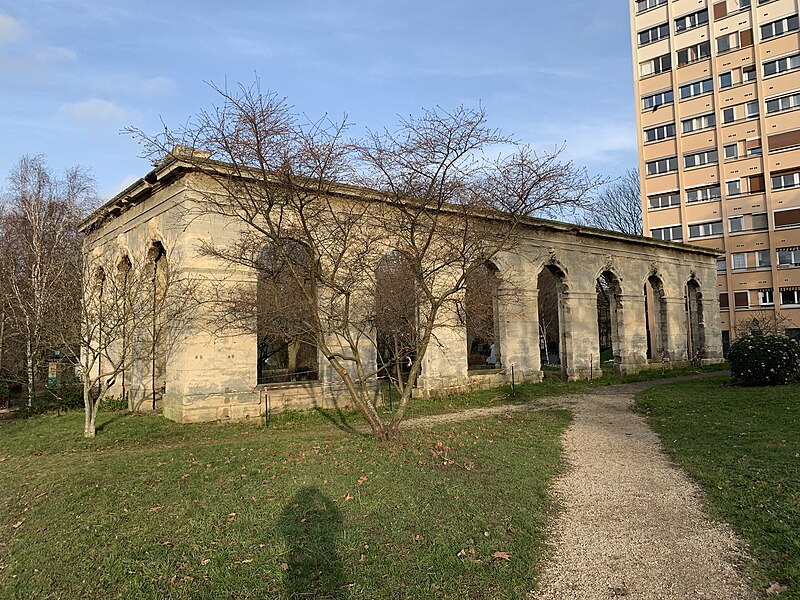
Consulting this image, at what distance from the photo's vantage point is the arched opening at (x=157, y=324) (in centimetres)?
1388

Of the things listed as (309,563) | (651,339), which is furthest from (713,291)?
(309,563)

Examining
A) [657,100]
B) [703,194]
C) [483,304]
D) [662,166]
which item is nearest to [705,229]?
[703,194]

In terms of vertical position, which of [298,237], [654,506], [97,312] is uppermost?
[298,237]

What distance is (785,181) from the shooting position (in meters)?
34.7

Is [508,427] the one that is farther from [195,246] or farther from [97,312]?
[97,312]

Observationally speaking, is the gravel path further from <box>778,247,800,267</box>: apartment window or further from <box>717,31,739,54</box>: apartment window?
<box>717,31,739,54</box>: apartment window

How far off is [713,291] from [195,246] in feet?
87.4

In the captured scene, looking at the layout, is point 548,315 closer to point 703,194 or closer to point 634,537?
point 703,194

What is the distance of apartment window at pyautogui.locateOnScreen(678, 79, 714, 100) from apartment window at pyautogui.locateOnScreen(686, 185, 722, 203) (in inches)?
263

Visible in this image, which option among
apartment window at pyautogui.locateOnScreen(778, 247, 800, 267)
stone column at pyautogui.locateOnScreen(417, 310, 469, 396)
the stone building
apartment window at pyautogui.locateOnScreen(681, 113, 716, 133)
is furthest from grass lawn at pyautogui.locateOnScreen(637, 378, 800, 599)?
apartment window at pyautogui.locateOnScreen(681, 113, 716, 133)

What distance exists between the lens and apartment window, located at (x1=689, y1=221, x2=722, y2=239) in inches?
1459

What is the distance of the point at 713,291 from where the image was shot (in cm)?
2877

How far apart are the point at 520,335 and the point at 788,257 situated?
2562cm

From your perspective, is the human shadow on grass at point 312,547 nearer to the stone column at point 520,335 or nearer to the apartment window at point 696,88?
the stone column at point 520,335
